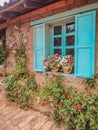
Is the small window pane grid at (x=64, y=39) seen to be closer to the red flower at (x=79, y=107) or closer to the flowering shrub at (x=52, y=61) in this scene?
the flowering shrub at (x=52, y=61)

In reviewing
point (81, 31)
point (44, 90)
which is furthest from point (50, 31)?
point (44, 90)

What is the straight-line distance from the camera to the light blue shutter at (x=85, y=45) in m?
3.78

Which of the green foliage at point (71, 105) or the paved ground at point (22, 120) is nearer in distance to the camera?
the green foliage at point (71, 105)

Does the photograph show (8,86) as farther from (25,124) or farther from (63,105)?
(63,105)

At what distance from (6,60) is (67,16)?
349cm

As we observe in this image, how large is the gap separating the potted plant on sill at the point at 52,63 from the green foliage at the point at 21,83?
0.84 m

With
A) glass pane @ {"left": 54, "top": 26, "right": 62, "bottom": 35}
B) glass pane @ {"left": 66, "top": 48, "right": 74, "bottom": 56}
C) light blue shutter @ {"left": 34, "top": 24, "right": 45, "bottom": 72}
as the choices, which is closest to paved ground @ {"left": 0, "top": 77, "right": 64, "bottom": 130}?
light blue shutter @ {"left": 34, "top": 24, "right": 45, "bottom": 72}

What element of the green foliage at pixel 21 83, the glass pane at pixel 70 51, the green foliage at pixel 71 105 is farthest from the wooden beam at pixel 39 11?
the green foliage at pixel 71 105

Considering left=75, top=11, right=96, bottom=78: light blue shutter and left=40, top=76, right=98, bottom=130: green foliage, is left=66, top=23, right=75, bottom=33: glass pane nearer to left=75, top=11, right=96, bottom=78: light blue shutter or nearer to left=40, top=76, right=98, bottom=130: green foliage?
left=75, top=11, right=96, bottom=78: light blue shutter

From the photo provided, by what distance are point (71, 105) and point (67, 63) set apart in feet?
3.65

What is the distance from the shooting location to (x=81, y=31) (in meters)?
3.99

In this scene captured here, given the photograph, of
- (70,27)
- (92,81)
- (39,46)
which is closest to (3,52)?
(39,46)

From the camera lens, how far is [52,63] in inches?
189

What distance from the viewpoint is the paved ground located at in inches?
172
